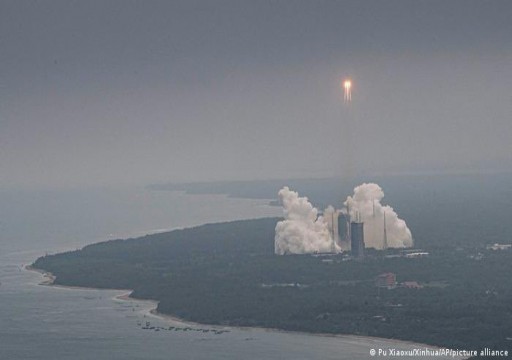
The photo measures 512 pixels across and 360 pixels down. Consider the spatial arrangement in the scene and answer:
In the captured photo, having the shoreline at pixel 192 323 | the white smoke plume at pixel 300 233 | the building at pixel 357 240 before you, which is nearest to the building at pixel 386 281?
the shoreline at pixel 192 323

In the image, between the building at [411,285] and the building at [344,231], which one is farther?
the building at [344,231]

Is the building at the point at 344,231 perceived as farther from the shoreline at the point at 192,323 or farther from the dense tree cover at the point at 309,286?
the shoreline at the point at 192,323

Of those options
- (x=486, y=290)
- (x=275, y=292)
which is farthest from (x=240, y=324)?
(x=486, y=290)

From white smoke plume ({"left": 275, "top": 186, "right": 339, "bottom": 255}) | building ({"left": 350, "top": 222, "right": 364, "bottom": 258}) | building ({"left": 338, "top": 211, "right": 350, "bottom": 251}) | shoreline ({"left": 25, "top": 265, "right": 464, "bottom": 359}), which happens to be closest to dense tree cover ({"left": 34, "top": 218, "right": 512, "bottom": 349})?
shoreline ({"left": 25, "top": 265, "right": 464, "bottom": 359})

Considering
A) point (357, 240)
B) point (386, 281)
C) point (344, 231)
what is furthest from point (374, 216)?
point (386, 281)

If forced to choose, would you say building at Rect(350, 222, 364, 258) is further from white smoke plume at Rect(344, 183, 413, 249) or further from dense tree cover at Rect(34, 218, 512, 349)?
white smoke plume at Rect(344, 183, 413, 249)

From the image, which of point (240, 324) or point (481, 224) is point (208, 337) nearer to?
point (240, 324)

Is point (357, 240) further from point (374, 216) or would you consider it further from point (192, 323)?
point (192, 323)
